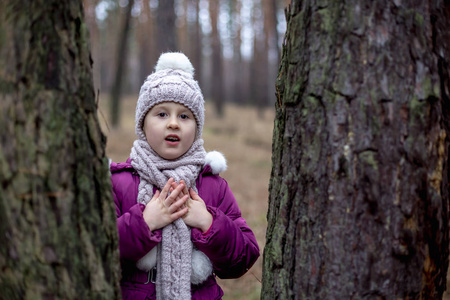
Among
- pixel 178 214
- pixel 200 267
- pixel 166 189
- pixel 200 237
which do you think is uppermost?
pixel 166 189

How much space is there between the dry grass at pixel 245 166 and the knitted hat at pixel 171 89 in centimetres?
40

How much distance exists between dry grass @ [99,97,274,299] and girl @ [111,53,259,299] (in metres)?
0.49

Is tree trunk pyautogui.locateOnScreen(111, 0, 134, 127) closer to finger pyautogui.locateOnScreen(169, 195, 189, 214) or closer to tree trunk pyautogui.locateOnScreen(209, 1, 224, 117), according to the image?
tree trunk pyautogui.locateOnScreen(209, 1, 224, 117)

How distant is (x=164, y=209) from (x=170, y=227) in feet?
0.33

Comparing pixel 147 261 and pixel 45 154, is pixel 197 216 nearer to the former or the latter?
pixel 147 261

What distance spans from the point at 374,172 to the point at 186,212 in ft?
3.00

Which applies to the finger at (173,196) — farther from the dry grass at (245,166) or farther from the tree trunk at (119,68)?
the tree trunk at (119,68)

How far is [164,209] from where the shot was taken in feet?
6.14

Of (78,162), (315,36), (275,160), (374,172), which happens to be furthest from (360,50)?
(78,162)

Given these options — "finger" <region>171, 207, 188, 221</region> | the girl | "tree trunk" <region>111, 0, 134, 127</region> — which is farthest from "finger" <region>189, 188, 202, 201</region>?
"tree trunk" <region>111, 0, 134, 127</region>

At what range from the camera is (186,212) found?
1.91 metres

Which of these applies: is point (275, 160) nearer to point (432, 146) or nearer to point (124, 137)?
point (432, 146)

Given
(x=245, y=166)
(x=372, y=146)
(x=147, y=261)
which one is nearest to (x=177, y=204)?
(x=147, y=261)

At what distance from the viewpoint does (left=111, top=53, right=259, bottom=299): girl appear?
1.86 m
